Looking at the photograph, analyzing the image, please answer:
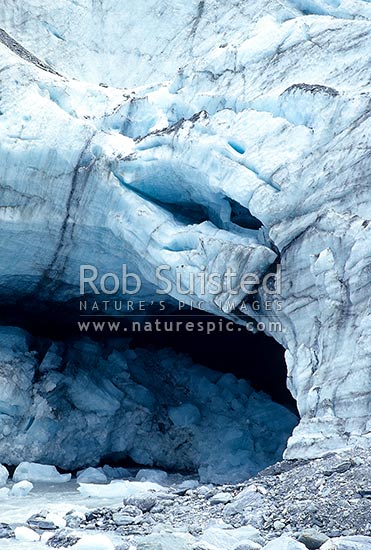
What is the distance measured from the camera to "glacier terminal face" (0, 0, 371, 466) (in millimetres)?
7859

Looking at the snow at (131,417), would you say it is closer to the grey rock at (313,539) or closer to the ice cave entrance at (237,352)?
the ice cave entrance at (237,352)

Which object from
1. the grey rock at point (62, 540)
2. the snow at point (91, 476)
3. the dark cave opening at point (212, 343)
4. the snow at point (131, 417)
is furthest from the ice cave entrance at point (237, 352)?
the grey rock at point (62, 540)

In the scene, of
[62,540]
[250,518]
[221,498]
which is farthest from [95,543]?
[221,498]

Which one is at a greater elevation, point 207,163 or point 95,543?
point 207,163

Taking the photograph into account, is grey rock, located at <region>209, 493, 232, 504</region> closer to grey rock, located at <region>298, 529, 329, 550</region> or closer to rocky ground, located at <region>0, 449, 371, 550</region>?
rocky ground, located at <region>0, 449, 371, 550</region>

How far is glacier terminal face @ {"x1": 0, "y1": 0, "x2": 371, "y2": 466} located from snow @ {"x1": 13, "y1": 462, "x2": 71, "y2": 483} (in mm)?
495

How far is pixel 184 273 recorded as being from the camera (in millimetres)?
9031

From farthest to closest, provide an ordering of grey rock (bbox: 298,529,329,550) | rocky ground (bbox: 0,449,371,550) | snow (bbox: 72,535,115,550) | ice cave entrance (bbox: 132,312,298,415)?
ice cave entrance (bbox: 132,312,298,415) < snow (bbox: 72,535,115,550) < rocky ground (bbox: 0,449,371,550) < grey rock (bbox: 298,529,329,550)

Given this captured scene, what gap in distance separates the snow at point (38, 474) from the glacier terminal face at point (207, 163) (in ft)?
1.62

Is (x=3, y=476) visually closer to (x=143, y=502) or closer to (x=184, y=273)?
(x=143, y=502)

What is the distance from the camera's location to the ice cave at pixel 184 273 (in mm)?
7043

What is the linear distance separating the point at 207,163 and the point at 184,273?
1.27 meters

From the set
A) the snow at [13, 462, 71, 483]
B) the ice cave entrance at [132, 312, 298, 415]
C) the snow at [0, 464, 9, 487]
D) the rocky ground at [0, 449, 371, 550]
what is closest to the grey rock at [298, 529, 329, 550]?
the rocky ground at [0, 449, 371, 550]

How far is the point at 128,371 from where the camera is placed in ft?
39.0
